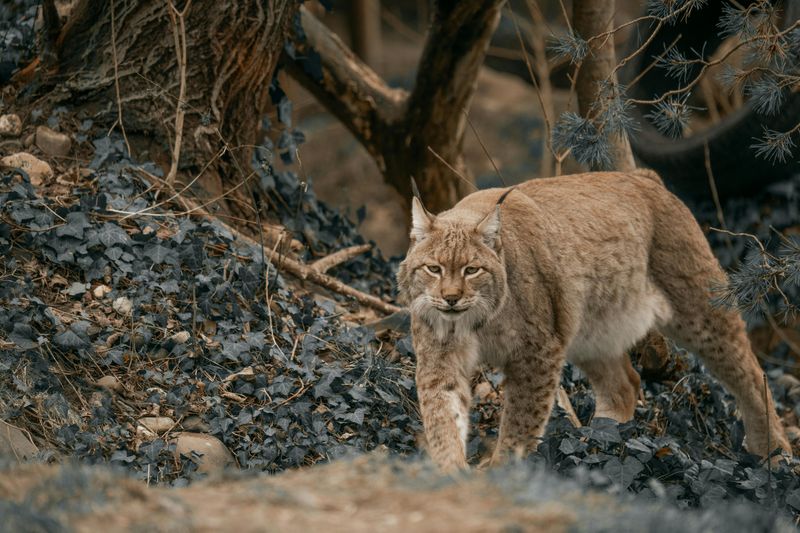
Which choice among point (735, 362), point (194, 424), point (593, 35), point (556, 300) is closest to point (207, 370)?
point (194, 424)

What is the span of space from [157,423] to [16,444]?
747 millimetres

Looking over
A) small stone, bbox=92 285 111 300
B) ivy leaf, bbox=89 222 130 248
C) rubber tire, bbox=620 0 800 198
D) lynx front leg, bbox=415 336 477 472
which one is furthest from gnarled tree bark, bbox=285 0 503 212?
lynx front leg, bbox=415 336 477 472

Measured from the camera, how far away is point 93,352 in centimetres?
524

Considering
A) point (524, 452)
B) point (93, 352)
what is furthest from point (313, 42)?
point (524, 452)

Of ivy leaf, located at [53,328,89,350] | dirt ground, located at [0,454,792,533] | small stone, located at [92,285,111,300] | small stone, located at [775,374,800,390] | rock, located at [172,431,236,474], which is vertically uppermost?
dirt ground, located at [0,454,792,533]

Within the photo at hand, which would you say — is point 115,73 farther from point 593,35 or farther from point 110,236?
point 593,35

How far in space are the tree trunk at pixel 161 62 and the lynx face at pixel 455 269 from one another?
1930 millimetres

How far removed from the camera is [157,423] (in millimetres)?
5105

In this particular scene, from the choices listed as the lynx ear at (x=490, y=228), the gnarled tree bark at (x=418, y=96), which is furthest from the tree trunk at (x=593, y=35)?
the lynx ear at (x=490, y=228)

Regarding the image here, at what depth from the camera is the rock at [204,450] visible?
4926 mm

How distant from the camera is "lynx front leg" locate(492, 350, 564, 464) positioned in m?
5.11

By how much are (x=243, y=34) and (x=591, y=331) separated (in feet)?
9.77

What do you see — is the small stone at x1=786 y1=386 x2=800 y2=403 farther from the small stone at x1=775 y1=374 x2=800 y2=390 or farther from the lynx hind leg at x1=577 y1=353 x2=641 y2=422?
the lynx hind leg at x1=577 y1=353 x2=641 y2=422

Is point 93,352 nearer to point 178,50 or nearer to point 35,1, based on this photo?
point 178,50
